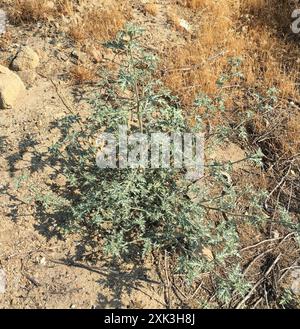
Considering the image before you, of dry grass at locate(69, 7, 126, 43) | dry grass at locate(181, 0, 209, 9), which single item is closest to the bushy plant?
dry grass at locate(69, 7, 126, 43)

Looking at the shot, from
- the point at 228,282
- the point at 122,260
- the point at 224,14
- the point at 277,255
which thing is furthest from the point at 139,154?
the point at 224,14

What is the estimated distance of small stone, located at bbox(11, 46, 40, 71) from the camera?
17.2 ft

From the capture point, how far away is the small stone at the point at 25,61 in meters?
5.25

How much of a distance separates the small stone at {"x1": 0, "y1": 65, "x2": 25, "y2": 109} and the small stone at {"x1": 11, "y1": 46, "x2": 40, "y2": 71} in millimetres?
210

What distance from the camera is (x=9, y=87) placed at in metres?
4.87

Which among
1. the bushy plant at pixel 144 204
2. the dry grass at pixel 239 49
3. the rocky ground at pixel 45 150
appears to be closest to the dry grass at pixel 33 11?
the rocky ground at pixel 45 150

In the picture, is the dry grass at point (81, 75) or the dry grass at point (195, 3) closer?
the dry grass at point (81, 75)

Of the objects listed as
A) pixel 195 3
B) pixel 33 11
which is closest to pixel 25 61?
pixel 33 11

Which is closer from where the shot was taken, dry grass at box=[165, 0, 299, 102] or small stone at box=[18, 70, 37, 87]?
small stone at box=[18, 70, 37, 87]

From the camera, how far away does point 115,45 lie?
137 inches

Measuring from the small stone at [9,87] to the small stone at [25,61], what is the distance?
0.21 metres

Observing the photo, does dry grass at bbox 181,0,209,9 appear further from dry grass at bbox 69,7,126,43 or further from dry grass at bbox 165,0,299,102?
dry grass at bbox 69,7,126,43

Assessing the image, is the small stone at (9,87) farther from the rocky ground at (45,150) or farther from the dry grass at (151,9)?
the dry grass at (151,9)
